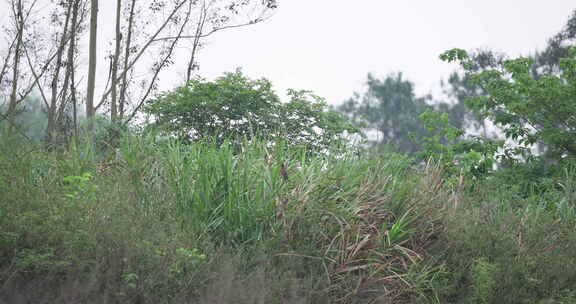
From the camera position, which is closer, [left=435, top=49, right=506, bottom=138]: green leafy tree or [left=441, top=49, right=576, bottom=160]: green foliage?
[left=441, top=49, right=576, bottom=160]: green foliage

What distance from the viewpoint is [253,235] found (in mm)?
3990

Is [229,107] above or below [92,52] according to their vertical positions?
below

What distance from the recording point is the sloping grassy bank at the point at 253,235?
315 centimetres

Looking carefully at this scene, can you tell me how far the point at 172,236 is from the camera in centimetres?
351

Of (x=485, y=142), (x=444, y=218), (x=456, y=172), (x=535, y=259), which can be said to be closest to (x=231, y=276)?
(x=444, y=218)

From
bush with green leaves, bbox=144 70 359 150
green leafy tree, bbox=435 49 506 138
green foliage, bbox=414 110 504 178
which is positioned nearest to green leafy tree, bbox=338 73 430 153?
green leafy tree, bbox=435 49 506 138

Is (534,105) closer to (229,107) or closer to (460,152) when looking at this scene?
(460,152)

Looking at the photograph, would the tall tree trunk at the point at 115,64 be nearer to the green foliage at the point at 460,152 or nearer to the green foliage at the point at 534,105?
the green foliage at the point at 460,152

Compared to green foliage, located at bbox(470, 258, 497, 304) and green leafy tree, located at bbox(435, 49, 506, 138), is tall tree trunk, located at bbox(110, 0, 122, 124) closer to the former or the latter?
green foliage, located at bbox(470, 258, 497, 304)

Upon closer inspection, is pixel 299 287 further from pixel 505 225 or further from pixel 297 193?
pixel 505 225

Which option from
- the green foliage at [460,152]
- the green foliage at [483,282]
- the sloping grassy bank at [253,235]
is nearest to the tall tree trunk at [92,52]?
the sloping grassy bank at [253,235]

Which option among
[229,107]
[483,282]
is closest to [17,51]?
[229,107]

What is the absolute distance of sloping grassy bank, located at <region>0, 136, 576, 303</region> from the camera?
3148mm

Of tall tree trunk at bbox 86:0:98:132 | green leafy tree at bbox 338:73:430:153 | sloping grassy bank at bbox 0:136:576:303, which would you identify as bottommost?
sloping grassy bank at bbox 0:136:576:303
